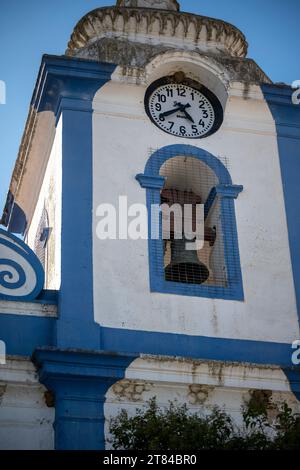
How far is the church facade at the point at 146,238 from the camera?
41.7ft

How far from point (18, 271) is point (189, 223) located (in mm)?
2709

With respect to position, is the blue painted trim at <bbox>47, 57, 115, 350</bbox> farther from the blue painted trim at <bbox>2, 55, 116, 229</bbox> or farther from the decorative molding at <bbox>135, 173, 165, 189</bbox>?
the decorative molding at <bbox>135, 173, 165, 189</bbox>

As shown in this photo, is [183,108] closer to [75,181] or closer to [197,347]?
[75,181]

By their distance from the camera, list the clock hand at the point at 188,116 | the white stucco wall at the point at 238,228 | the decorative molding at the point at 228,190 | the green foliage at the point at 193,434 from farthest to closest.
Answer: the clock hand at the point at 188,116, the decorative molding at the point at 228,190, the white stucco wall at the point at 238,228, the green foliage at the point at 193,434

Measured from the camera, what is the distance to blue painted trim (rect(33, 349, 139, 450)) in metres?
12.3

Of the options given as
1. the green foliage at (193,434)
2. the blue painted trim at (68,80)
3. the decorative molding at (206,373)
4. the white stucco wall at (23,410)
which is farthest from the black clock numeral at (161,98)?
the green foliage at (193,434)

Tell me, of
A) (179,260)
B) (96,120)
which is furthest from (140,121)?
(179,260)

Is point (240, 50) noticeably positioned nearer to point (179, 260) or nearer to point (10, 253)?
point (179, 260)

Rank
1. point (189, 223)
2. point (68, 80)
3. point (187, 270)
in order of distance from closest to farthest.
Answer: point (187, 270)
point (68, 80)
point (189, 223)

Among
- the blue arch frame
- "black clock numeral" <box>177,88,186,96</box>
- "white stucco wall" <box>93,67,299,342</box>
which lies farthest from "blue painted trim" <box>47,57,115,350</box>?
"black clock numeral" <box>177,88,186,96</box>

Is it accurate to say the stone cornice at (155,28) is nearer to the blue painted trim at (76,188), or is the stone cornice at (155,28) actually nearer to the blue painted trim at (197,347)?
the blue painted trim at (76,188)

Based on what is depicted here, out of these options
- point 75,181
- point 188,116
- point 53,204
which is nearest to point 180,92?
point 188,116

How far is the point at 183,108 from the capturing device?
1552 centimetres

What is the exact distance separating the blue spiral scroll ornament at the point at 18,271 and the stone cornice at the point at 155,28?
3.58 metres
